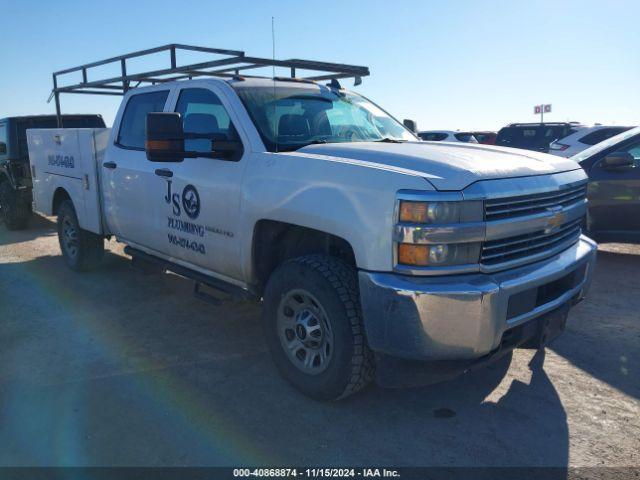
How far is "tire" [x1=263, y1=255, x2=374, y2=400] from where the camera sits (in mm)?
2996

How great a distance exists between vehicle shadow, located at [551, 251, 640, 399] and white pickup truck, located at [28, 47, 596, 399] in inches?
25.4

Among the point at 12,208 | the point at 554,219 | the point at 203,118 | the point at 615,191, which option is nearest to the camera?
the point at 554,219

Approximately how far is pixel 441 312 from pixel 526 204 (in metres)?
0.85

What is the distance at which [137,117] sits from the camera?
5.13m

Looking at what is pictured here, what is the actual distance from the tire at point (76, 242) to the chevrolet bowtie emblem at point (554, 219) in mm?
5131

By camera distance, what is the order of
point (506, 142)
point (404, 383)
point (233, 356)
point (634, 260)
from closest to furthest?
point (404, 383), point (233, 356), point (634, 260), point (506, 142)

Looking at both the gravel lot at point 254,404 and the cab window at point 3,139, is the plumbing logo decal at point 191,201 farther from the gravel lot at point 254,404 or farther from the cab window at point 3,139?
the cab window at point 3,139

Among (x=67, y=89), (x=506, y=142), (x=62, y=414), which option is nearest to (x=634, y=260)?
(x=62, y=414)

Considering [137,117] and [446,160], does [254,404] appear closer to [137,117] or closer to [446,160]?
[446,160]

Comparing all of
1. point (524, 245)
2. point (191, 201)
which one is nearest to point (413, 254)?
point (524, 245)

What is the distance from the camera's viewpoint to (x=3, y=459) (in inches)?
110

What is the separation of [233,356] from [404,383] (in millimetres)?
1624

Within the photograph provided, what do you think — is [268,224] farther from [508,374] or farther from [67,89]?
[67,89]

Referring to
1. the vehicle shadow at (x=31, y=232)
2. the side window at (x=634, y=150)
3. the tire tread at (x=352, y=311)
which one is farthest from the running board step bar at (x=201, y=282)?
the side window at (x=634, y=150)
